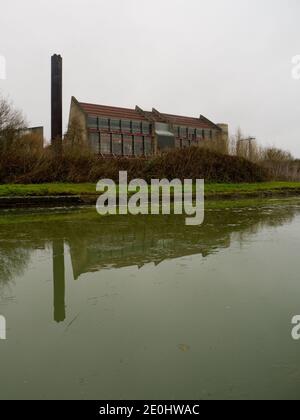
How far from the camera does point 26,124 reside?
2078 cm

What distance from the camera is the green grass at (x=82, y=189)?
44.2ft

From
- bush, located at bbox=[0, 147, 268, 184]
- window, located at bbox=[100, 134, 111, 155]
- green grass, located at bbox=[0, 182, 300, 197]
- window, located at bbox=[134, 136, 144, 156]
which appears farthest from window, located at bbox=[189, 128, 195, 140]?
green grass, located at bbox=[0, 182, 300, 197]

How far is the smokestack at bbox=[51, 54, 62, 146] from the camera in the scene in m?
25.1

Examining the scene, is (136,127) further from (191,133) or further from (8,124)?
(8,124)

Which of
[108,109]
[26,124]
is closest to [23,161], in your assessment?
[26,124]

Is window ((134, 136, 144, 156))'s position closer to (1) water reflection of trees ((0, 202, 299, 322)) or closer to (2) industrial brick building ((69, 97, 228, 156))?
(2) industrial brick building ((69, 97, 228, 156))

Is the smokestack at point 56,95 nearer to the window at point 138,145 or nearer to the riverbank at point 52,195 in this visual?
the riverbank at point 52,195

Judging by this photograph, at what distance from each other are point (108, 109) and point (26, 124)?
20.7 meters

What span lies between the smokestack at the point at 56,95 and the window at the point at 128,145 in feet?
43.8

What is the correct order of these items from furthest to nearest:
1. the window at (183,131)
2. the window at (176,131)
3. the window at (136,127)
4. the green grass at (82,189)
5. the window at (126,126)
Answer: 1. the window at (183,131)
2. the window at (176,131)
3. the window at (136,127)
4. the window at (126,126)
5. the green grass at (82,189)

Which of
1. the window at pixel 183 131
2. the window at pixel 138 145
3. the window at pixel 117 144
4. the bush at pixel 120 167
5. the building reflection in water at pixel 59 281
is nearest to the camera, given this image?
the building reflection in water at pixel 59 281

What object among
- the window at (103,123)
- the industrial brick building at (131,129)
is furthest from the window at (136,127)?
the window at (103,123)

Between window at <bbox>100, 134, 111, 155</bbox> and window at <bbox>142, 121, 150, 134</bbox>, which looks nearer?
window at <bbox>100, 134, 111, 155</bbox>

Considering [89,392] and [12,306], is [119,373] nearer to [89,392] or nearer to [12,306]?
[89,392]
